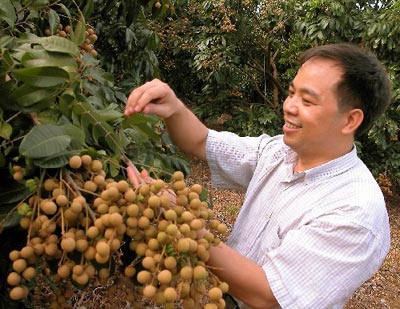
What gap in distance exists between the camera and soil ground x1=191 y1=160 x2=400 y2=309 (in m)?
2.93

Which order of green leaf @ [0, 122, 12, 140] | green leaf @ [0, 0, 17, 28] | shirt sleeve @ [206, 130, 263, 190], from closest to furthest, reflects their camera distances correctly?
green leaf @ [0, 122, 12, 140]
green leaf @ [0, 0, 17, 28]
shirt sleeve @ [206, 130, 263, 190]

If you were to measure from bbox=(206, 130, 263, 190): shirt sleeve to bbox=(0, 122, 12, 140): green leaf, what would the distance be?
0.74 meters

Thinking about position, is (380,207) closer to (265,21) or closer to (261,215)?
(261,215)

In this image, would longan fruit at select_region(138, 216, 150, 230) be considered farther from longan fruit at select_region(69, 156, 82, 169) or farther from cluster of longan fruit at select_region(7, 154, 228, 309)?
longan fruit at select_region(69, 156, 82, 169)

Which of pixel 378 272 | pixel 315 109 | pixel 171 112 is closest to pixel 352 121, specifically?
pixel 315 109

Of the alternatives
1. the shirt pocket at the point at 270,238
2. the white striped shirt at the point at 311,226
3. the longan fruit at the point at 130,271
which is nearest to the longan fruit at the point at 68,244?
the longan fruit at the point at 130,271

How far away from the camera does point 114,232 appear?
23.2 inches

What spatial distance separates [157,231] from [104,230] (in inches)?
2.6

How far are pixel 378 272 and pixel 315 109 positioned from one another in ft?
8.22

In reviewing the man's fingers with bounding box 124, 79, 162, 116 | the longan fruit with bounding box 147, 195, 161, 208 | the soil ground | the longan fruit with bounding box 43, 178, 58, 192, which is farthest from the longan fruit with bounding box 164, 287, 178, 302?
the soil ground

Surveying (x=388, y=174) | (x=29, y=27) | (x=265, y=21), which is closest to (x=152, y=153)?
(x=29, y=27)

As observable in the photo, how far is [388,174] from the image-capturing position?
427cm

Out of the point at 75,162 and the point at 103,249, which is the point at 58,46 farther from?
A: the point at 103,249

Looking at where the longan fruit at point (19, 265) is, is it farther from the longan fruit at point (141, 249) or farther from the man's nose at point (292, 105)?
the man's nose at point (292, 105)
